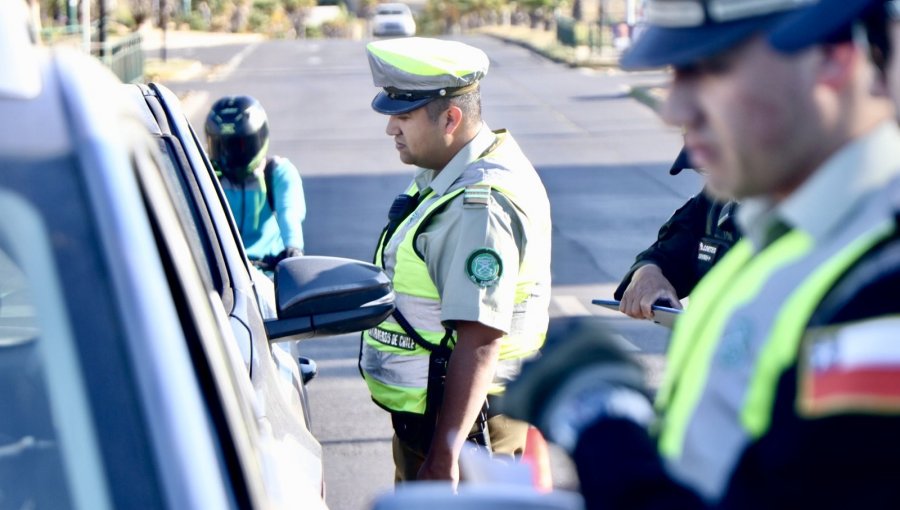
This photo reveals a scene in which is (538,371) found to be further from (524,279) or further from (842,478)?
(524,279)

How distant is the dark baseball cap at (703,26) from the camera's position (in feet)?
4.99

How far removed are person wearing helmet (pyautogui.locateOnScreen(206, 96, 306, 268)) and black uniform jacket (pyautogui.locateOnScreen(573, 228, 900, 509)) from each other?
4526 millimetres

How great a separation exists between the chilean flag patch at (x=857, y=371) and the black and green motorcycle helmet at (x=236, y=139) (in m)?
4.65

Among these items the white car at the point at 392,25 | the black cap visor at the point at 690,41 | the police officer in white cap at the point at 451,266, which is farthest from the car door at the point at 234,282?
the white car at the point at 392,25

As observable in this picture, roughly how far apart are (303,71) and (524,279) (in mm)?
35166

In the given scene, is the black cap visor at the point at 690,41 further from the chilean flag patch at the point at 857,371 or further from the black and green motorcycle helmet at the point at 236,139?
the black and green motorcycle helmet at the point at 236,139

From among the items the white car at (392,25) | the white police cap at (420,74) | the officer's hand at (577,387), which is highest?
the officer's hand at (577,387)

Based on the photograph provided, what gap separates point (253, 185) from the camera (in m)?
5.94

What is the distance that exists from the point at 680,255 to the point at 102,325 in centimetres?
233

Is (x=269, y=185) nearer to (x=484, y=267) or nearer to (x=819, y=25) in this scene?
(x=484, y=267)

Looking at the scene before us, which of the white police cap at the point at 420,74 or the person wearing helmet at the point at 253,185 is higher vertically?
the white police cap at the point at 420,74

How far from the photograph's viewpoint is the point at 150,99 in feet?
12.9

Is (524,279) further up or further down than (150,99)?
further down

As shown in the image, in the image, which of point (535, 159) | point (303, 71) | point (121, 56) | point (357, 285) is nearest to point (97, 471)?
point (357, 285)
